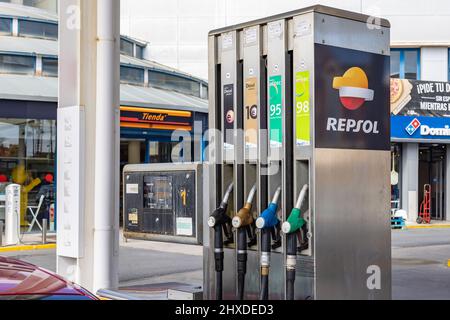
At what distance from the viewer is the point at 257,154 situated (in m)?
5.18

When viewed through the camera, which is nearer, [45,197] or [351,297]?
[351,297]

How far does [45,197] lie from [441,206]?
50.6 ft

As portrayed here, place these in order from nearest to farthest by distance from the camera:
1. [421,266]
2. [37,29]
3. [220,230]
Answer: [220,230] < [421,266] < [37,29]

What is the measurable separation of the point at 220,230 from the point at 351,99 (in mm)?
1416

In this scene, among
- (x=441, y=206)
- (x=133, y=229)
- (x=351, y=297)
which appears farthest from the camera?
(x=441, y=206)

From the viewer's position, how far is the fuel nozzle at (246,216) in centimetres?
512

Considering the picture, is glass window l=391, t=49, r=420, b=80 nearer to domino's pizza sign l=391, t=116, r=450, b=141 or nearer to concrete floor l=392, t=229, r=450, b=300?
domino's pizza sign l=391, t=116, r=450, b=141

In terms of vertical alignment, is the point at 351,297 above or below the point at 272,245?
below

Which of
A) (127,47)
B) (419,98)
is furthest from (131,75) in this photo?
(419,98)

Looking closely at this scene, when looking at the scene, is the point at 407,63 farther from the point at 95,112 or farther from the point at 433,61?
the point at 95,112

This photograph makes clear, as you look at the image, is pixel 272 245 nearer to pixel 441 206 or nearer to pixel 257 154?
pixel 257 154

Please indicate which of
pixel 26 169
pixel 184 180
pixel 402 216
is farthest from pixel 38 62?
pixel 184 180

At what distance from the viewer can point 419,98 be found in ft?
82.5

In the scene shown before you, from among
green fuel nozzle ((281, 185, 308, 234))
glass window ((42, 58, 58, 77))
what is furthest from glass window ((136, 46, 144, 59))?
green fuel nozzle ((281, 185, 308, 234))
